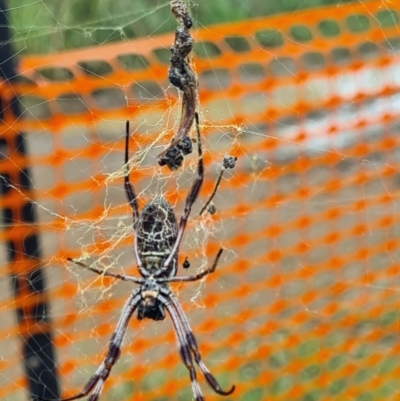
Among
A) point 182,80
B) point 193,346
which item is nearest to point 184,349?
point 193,346

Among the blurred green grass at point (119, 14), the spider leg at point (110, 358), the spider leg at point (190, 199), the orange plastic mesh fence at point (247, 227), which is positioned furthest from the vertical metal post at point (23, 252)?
the blurred green grass at point (119, 14)

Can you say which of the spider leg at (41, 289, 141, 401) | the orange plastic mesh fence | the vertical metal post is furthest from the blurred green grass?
the spider leg at (41, 289, 141, 401)

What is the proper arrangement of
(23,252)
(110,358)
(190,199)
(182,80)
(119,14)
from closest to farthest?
(182,80), (190,199), (110,358), (23,252), (119,14)

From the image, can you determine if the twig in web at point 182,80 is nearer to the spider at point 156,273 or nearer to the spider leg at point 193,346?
the spider at point 156,273

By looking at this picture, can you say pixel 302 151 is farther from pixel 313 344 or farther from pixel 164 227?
pixel 164 227

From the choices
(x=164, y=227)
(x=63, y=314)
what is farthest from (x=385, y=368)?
(x=164, y=227)

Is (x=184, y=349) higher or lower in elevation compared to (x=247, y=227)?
higher

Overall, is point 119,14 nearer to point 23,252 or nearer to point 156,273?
point 23,252
